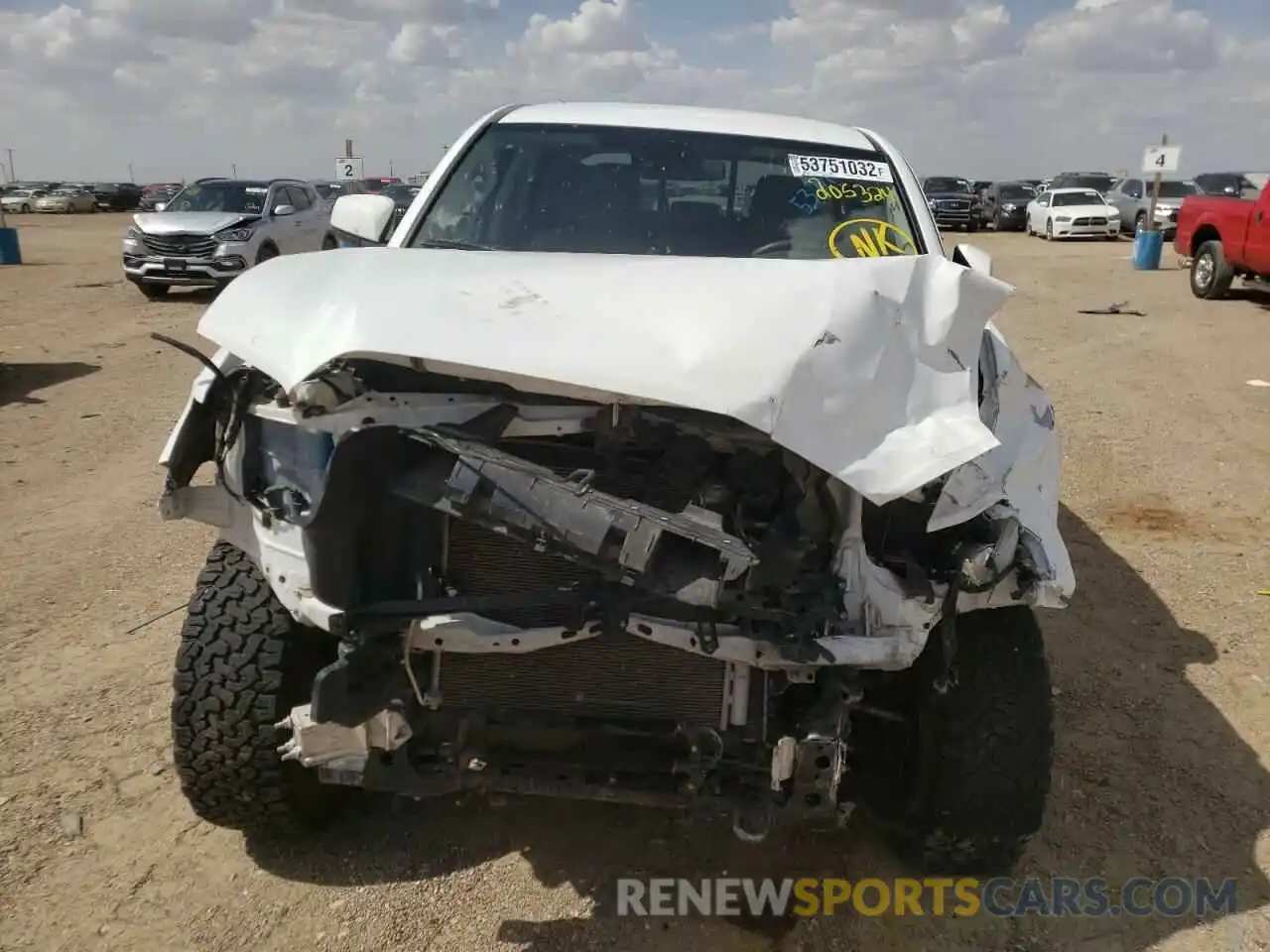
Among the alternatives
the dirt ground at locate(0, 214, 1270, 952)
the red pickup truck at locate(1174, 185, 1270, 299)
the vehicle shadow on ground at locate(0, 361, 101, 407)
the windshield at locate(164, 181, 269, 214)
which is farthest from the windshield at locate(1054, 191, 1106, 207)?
the vehicle shadow on ground at locate(0, 361, 101, 407)

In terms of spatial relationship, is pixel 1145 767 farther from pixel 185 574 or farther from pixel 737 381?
pixel 185 574

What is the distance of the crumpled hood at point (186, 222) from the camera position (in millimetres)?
13883

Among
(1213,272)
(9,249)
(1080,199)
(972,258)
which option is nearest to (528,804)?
(972,258)

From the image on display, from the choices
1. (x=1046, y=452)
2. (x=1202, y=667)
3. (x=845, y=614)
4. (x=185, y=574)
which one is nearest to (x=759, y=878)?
(x=845, y=614)

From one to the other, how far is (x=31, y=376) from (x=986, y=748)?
8.91m

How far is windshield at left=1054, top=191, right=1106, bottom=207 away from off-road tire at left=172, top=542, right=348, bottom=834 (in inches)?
1092

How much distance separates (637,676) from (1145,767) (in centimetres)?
196

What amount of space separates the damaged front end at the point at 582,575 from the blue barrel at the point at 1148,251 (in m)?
18.4

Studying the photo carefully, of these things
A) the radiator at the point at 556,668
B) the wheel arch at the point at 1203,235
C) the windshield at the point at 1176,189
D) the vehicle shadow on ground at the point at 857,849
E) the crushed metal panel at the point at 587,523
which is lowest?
the vehicle shadow on ground at the point at 857,849

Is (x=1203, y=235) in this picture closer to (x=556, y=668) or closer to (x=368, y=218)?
(x=368, y=218)

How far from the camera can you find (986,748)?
98.7 inches

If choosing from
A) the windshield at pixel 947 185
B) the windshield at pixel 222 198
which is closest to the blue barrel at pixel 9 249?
the windshield at pixel 222 198

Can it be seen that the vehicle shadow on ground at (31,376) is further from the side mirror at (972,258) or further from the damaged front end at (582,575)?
the side mirror at (972,258)

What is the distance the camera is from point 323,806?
9.18 feet
